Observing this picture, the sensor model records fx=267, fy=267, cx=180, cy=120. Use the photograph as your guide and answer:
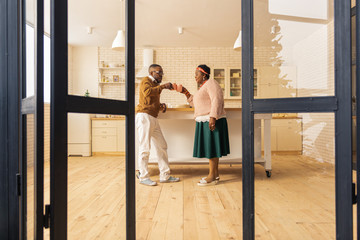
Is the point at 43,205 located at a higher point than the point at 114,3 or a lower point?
lower

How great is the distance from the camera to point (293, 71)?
4.17 ft

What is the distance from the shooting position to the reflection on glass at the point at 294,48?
1.23 metres

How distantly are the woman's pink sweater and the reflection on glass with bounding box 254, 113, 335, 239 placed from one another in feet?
5.95

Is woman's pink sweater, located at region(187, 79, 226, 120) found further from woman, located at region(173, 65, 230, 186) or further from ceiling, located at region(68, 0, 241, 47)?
ceiling, located at region(68, 0, 241, 47)

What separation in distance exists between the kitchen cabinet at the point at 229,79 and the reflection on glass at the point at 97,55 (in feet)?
19.4

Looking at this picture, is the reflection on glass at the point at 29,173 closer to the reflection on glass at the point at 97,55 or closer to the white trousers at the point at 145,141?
the reflection on glass at the point at 97,55

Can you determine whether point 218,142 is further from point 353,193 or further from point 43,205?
point 43,205

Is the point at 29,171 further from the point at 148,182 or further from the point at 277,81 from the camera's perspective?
the point at 148,182

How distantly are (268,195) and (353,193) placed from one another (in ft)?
1.17

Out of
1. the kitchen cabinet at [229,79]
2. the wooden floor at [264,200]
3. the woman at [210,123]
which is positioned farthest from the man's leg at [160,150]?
the kitchen cabinet at [229,79]

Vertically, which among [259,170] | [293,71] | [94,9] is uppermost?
[94,9]

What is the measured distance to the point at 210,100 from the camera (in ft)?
10.8

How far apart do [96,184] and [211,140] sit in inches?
80.9

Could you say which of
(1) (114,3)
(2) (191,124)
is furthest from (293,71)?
(2) (191,124)
